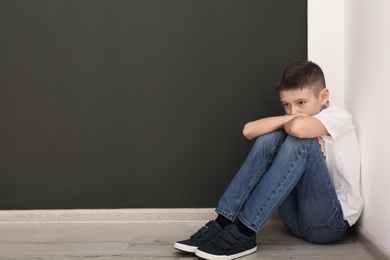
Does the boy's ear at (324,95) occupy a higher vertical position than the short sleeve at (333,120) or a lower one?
higher

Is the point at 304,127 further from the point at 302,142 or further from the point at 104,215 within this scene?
the point at 104,215

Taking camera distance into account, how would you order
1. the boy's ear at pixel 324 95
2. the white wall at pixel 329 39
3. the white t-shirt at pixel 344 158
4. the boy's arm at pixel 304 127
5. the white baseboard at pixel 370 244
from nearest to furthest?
1. the white baseboard at pixel 370 244
2. the boy's arm at pixel 304 127
3. the white t-shirt at pixel 344 158
4. the boy's ear at pixel 324 95
5. the white wall at pixel 329 39

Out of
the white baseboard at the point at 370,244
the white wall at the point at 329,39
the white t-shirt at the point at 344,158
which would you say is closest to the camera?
the white baseboard at the point at 370,244

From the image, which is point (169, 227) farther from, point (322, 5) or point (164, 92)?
point (322, 5)

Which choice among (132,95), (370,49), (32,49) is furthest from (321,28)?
(32,49)

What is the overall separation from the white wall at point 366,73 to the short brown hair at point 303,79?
161mm

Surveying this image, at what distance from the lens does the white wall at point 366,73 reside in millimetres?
1535

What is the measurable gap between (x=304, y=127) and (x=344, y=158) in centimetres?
27

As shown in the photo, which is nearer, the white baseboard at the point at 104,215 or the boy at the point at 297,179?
the boy at the point at 297,179

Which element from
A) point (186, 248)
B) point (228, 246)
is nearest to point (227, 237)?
Answer: point (228, 246)

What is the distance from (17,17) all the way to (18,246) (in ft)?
3.36

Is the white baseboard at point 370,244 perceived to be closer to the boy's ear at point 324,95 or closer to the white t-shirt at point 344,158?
the white t-shirt at point 344,158

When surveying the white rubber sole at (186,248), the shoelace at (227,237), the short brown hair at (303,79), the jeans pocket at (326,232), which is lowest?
the jeans pocket at (326,232)

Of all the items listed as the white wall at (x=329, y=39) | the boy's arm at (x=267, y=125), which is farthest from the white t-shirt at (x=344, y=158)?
the white wall at (x=329, y=39)
